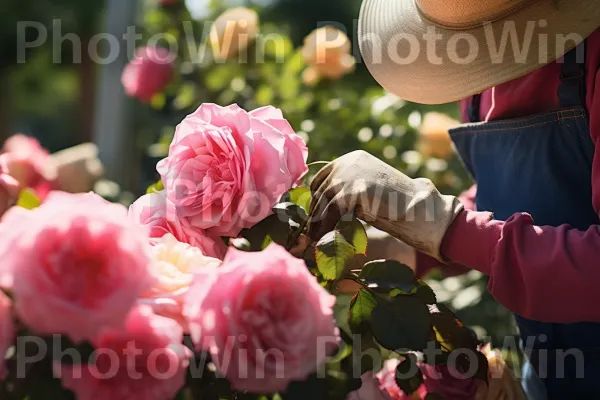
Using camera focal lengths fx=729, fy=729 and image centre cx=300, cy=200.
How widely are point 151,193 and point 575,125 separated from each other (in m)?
0.61

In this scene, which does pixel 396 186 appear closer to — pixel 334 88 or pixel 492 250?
pixel 492 250

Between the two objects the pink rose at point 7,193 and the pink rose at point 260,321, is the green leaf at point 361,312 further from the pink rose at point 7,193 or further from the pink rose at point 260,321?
the pink rose at point 7,193

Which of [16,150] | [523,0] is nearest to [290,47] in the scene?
[16,150]

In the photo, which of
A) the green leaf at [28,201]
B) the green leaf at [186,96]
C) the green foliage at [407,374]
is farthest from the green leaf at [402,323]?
the green leaf at [186,96]

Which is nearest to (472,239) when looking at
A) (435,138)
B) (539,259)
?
(539,259)

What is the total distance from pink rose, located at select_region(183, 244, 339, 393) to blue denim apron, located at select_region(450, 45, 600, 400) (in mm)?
562

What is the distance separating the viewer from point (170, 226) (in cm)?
93

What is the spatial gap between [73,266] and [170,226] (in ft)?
1.01

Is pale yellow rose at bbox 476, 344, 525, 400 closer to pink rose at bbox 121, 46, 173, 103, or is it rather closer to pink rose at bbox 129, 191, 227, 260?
pink rose at bbox 129, 191, 227, 260

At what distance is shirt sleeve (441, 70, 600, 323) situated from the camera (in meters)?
0.92

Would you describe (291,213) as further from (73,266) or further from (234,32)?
(234,32)

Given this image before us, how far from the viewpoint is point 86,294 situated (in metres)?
0.62

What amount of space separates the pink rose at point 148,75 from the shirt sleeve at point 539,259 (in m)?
1.75

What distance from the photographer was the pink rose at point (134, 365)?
→ 26.8 inches
